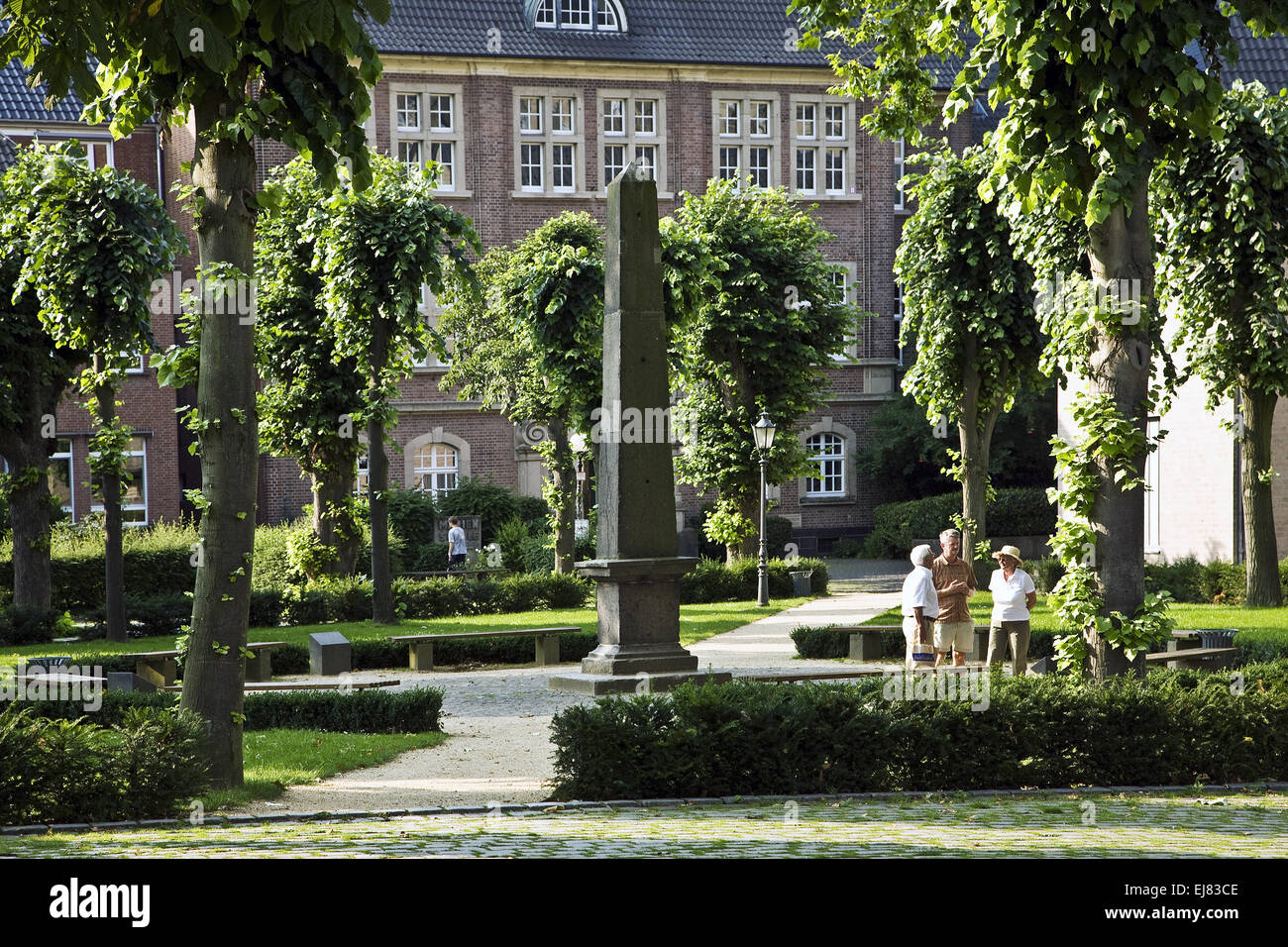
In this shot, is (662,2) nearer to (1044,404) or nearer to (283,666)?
(1044,404)

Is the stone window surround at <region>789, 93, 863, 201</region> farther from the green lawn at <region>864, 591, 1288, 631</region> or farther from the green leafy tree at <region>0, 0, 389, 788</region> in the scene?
the green leafy tree at <region>0, 0, 389, 788</region>

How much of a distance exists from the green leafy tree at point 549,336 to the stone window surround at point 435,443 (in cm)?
366

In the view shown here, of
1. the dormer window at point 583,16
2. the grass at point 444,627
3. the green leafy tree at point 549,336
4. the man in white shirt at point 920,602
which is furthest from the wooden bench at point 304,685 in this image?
the dormer window at point 583,16

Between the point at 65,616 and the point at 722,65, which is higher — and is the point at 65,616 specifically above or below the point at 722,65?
below

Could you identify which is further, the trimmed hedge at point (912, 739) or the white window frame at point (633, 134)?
the white window frame at point (633, 134)

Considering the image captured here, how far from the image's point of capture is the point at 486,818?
7.68 metres

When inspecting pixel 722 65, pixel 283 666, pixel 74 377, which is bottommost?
pixel 283 666

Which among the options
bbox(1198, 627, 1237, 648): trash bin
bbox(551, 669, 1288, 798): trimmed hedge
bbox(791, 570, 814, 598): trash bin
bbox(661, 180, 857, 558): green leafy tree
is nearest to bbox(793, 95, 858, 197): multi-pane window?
bbox(661, 180, 857, 558): green leafy tree

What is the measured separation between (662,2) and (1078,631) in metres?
32.5

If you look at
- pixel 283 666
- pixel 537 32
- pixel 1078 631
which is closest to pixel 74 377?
pixel 283 666

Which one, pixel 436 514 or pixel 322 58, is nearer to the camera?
pixel 322 58

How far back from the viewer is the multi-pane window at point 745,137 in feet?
129

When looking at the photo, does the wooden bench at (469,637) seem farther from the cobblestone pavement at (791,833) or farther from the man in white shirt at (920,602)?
the cobblestone pavement at (791,833)

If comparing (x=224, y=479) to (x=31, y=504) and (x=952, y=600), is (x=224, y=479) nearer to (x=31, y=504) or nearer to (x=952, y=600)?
(x=952, y=600)
